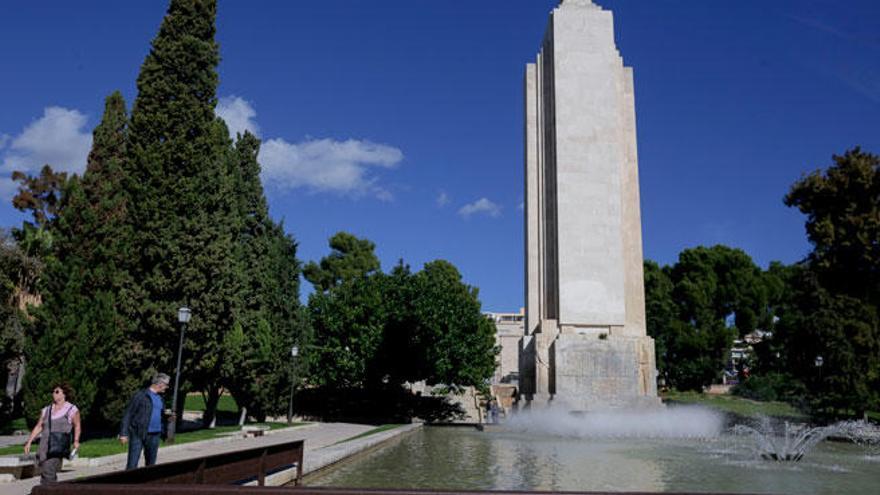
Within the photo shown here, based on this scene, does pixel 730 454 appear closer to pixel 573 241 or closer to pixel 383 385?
pixel 573 241

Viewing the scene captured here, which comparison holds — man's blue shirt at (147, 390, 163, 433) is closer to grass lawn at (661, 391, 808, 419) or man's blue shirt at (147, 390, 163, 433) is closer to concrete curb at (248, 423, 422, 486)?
concrete curb at (248, 423, 422, 486)

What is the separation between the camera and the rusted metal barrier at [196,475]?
396 cm

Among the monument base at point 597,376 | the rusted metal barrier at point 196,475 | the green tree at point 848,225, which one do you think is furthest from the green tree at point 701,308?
the rusted metal barrier at point 196,475

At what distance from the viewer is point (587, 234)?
1973 centimetres

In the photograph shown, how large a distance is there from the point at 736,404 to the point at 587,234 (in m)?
21.0

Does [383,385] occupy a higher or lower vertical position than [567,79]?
lower

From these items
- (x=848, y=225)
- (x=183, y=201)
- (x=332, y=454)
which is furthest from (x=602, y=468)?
(x=848, y=225)

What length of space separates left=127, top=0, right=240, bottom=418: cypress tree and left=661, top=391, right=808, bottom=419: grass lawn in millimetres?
22250

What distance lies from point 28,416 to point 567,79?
648 inches

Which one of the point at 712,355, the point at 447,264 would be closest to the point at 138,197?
the point at 447,264

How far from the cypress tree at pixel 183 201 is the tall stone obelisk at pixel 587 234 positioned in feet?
29.8

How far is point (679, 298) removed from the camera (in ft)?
157

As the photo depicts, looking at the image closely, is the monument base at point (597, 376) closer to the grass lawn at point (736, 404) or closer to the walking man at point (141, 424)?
the walking man at point (141, 424)

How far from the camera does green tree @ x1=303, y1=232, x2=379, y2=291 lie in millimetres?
49000
